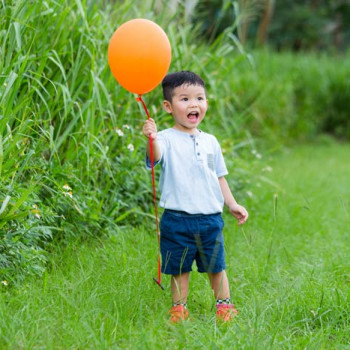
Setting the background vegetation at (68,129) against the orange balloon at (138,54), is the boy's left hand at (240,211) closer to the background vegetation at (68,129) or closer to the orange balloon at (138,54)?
the orange balloon at (138,54)

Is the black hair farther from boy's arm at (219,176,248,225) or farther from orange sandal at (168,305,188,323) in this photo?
orange sandal at (168,305,188,323)

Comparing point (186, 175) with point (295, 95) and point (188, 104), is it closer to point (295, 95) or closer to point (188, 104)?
point (188, 104)

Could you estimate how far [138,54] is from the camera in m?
2.88

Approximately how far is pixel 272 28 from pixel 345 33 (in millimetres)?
4683

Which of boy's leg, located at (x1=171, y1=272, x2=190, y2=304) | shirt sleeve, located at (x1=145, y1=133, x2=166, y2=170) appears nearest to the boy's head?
shirt sleeve, located at (x1=145, y1=133, x2=166, y2=170)

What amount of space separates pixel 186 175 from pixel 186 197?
102 mm

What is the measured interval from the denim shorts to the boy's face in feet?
1.40

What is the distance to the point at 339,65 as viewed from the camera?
11852mm

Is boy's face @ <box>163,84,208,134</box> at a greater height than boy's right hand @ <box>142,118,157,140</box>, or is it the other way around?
→ boy's face @ <box>163,84,208,134</box>

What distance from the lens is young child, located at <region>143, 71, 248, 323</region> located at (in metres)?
3.00

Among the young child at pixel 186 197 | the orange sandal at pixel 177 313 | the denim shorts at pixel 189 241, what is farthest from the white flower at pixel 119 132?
the orange sandal at pixel 177 313

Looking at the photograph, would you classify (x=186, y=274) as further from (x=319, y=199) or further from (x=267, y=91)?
(x=267, y=91)

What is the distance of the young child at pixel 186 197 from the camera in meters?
3.00

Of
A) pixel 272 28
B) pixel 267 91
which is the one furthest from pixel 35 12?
pixel 272 28
